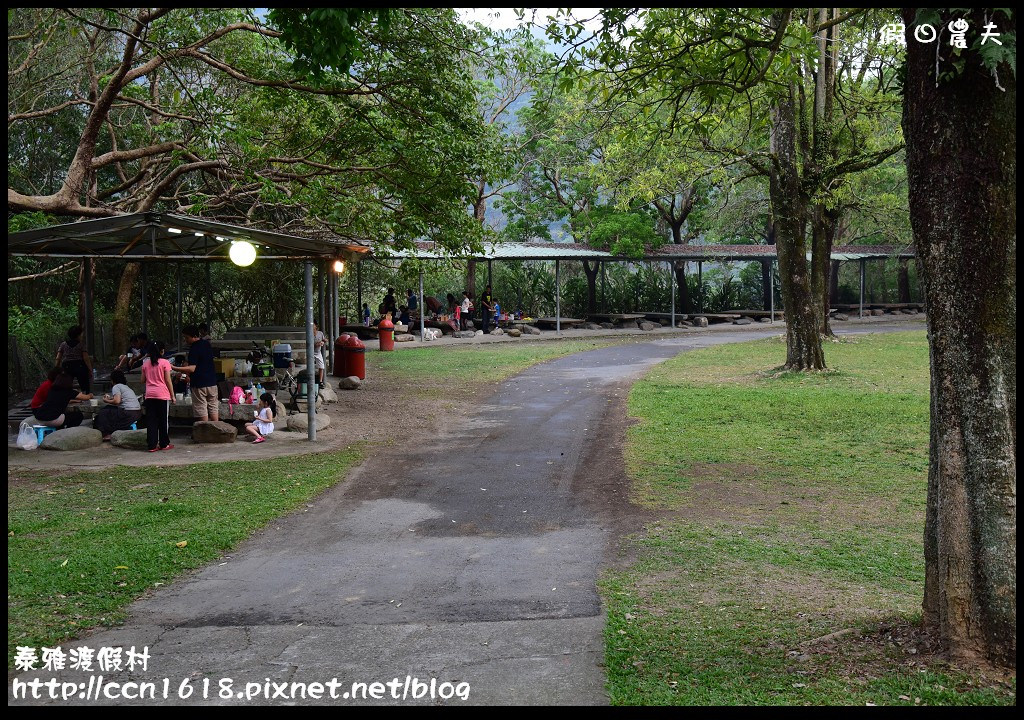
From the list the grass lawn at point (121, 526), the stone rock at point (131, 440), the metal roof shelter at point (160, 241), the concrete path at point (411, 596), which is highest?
the metal roof shelter at point (160, 241)

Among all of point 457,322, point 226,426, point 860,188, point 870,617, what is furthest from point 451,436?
point 860,188

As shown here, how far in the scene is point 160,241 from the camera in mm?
15766

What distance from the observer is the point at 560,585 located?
6.21m

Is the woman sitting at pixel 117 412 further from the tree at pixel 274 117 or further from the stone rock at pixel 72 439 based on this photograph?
the tree at pixel 274 117

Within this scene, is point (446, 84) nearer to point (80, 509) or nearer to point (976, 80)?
point (80, 509)

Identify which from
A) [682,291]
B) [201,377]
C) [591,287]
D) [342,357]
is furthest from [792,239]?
[682,291]

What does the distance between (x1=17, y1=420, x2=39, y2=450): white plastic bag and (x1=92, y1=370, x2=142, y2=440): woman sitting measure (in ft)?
2.45

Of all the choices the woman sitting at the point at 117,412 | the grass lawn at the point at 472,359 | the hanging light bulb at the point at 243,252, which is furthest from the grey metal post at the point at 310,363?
the grass lawn at the point at 472,359

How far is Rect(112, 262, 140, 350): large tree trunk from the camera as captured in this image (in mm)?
20531

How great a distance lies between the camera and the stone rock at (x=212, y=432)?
12086mm

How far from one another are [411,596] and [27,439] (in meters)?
7.80

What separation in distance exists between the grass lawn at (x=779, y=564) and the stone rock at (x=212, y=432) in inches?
213

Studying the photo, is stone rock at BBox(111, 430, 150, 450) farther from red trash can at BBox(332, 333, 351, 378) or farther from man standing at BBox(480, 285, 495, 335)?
man standing at BBox(480, 285, 495, 335)

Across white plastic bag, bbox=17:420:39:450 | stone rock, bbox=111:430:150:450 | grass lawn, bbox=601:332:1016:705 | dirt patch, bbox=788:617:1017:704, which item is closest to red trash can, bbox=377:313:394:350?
grass lawn, bbox=601:332:1016:705
